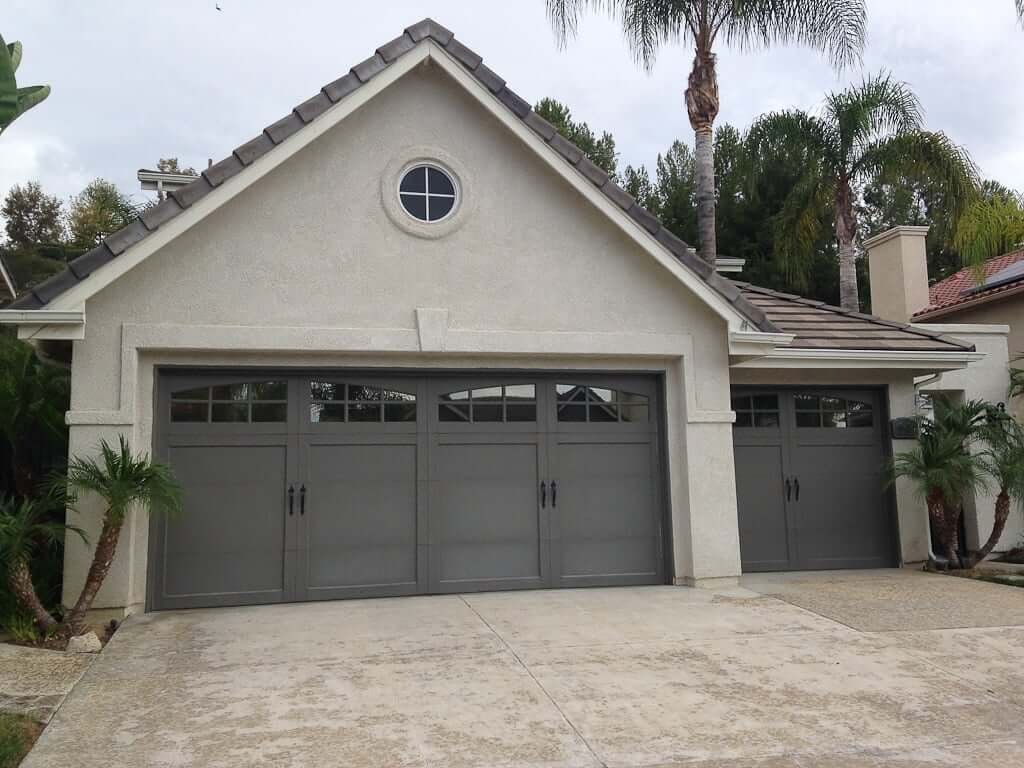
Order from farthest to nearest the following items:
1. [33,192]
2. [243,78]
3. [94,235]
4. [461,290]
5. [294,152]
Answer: [33,192] → [94,235] → [243,78] → [461,290] → [294,152]

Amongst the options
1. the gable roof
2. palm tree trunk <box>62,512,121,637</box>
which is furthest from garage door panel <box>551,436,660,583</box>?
palm tree trunk <box>62,512,121,637</box>

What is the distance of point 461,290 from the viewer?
865cm

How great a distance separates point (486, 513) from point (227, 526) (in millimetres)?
2594

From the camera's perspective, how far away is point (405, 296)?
849 centimetres

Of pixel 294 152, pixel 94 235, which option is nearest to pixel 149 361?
pixel 294 152

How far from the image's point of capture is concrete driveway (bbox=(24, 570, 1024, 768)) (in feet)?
14.4

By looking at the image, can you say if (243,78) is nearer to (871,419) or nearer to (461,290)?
(461,290)

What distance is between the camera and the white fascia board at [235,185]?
24.1ft

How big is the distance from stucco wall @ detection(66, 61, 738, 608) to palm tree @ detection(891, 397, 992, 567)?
2.66 m

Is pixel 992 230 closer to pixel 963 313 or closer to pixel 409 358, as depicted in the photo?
pixel 963 313

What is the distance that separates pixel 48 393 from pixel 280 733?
600 cm

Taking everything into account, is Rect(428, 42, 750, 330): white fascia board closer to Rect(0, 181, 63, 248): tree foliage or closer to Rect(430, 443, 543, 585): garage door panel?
Rect(430, 443, 543, 585): garage door panel

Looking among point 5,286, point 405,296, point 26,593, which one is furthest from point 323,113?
point 5,286

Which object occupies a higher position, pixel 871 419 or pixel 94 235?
pixel 94 235
